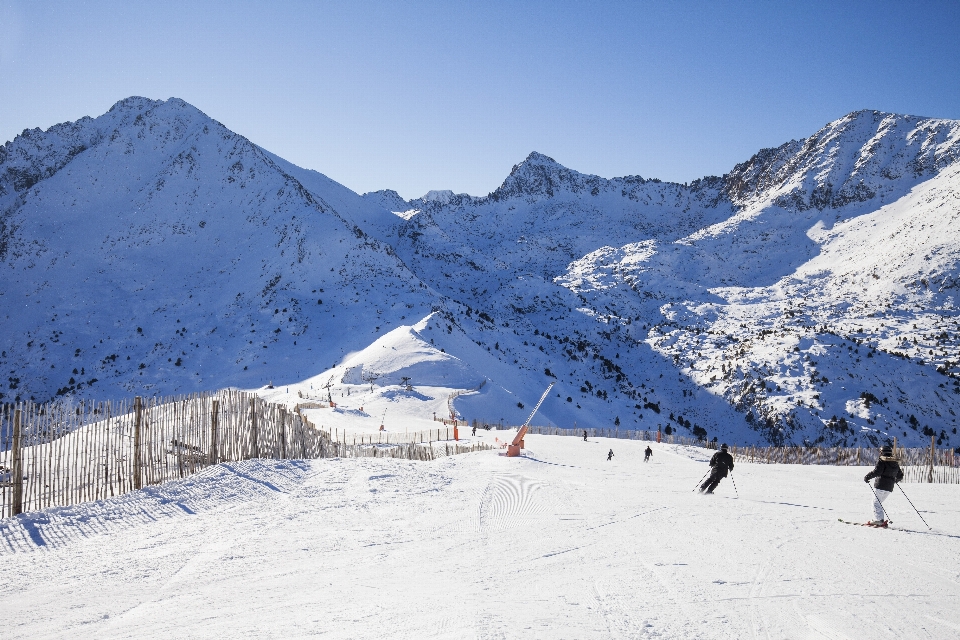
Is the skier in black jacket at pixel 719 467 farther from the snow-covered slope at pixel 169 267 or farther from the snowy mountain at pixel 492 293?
the snow-covered slope at pixel 169 267

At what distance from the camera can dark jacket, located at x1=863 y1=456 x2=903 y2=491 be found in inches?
399

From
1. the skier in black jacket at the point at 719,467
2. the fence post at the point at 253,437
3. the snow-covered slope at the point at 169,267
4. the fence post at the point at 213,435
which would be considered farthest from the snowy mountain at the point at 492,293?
the skier in black jacket at the point at 719,467

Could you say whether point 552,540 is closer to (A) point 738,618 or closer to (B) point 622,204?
(A) point 738,618

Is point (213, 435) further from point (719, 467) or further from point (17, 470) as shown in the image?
point (719, 467)

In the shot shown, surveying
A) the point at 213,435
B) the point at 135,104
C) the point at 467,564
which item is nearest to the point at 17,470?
the point at 213,435

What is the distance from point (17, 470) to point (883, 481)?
15.5m

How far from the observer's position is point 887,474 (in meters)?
10.3

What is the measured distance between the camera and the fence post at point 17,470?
9750mm

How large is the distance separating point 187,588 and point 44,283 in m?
90.3

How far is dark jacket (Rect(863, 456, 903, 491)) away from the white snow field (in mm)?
812

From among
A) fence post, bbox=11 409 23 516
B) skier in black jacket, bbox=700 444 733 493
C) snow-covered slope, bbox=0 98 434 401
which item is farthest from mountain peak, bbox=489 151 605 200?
fence post, bbox=11 409 23 516

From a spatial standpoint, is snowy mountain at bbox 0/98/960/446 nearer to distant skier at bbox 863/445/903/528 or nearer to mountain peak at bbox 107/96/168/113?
mountain peak at bbox 107/96/168/113

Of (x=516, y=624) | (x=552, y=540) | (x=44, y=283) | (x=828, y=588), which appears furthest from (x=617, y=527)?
(x=44, y=283)

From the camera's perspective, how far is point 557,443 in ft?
96.3
